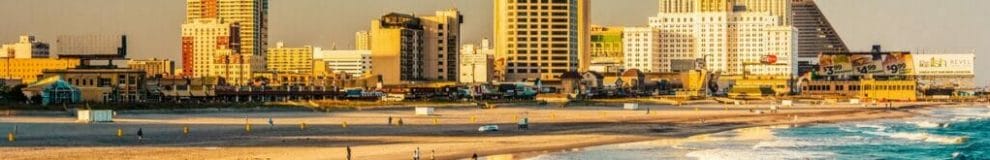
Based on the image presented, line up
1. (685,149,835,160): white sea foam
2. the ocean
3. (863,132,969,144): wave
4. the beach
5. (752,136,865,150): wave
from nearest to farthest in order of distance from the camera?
the beach < (685,149,835,160): white sea foam < the ocean < (752,136,865,150): wave < (863,132,969,144): wave

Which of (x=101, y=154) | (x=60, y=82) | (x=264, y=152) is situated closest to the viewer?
(x=101, y=154)

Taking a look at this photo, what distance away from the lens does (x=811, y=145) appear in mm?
67812

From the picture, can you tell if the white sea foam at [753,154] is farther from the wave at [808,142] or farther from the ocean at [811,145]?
the wave at [808,142]

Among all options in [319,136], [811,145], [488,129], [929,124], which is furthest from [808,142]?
[929,124]

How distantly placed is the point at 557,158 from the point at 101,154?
1687cm

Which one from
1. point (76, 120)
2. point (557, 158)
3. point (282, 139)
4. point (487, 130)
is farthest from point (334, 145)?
point (76, 120)

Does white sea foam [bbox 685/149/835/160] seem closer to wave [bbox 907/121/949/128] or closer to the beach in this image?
the beach

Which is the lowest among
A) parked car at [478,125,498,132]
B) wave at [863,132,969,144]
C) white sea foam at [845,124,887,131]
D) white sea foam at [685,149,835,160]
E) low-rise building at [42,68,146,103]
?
wave at [863,132,969,144]

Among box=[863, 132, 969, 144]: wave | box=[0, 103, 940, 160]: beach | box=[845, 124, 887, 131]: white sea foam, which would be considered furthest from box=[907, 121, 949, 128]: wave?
box=[863, 132, 969, 144]: wave

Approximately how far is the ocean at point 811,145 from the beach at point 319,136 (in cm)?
227

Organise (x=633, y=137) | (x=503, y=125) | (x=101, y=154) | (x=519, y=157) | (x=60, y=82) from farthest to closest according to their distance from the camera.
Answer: (x=60, y=82) < (x=503, y=125) < (x=633, y=137) < (x=519, y=157) < (x=101, y=154)

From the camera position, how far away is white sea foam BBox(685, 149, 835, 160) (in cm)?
5856

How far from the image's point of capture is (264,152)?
51.1 meters

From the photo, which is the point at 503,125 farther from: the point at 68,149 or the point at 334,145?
the point at 68,149
